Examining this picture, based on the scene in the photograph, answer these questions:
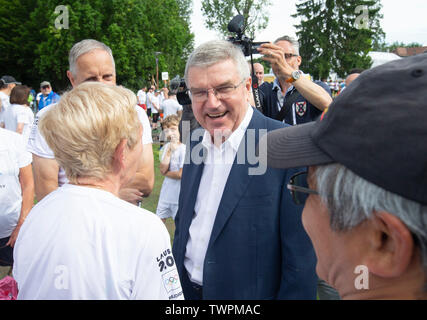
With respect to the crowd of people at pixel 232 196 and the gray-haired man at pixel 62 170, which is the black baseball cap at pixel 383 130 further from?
the gray-haired man at pixel 62 170

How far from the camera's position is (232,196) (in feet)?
5.95

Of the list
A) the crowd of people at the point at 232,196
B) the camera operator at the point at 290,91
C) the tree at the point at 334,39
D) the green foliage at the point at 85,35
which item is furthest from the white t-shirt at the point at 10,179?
the tree at the point at 334,39

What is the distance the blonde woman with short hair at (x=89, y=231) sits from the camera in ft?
4.06

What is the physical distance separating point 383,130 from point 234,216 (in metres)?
1.15

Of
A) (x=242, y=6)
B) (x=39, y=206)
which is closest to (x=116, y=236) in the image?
(x=39, y=206)

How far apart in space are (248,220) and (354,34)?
145 ft

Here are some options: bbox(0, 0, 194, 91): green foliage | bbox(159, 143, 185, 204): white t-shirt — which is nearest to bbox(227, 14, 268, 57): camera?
bbox(159, 143, 185, 204): white t-shirt

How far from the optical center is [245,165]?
187 centimetres

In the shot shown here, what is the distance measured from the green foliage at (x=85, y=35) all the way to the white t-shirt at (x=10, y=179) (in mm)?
18458

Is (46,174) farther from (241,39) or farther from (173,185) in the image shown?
(173,185)

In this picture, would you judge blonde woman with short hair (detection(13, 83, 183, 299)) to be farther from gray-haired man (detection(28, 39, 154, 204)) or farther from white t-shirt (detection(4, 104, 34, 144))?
white t-shirt (detection(4, 104, 34, 144))

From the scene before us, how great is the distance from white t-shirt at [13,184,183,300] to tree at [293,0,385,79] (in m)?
42.0

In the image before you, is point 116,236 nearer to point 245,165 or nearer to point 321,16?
point 245,165

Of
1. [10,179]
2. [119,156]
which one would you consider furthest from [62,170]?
[119,156]
